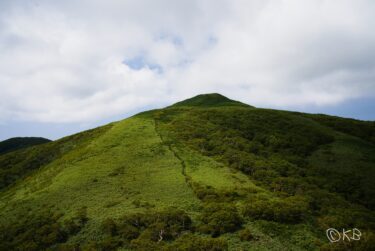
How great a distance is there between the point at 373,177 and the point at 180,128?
36659mm

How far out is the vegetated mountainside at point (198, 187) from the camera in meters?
31.8

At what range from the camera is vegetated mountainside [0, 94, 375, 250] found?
104 feet

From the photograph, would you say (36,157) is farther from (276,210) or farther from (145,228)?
(276,210)

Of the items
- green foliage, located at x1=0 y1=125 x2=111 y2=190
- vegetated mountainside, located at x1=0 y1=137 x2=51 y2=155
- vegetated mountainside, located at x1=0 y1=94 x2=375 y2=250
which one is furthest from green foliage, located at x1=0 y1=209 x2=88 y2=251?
vegetated mountainside, located at x1=0 y1=137 x2=51 y2=155

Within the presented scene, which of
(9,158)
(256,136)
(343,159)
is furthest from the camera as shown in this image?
(9,158)

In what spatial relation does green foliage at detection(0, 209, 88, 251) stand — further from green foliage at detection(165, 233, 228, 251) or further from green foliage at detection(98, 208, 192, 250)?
green foliage at detection(165, 233, 228, 251)

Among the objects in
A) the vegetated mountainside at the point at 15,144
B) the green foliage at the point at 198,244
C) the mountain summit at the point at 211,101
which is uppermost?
the mountain summit at the point at 211,101

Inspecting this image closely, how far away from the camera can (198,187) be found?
41.3m

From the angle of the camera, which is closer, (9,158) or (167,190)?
(167,190)

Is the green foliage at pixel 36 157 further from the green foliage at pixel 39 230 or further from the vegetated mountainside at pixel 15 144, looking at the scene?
the vegetated mountainside at pixel 15 144

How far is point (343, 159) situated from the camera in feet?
184

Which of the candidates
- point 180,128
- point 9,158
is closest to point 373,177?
point 180,128

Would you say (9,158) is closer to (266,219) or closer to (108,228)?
Result: (108,228)

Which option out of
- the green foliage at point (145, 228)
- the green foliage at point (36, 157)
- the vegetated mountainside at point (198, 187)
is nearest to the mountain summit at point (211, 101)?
the vegetated mountainside at point (198, 187)
